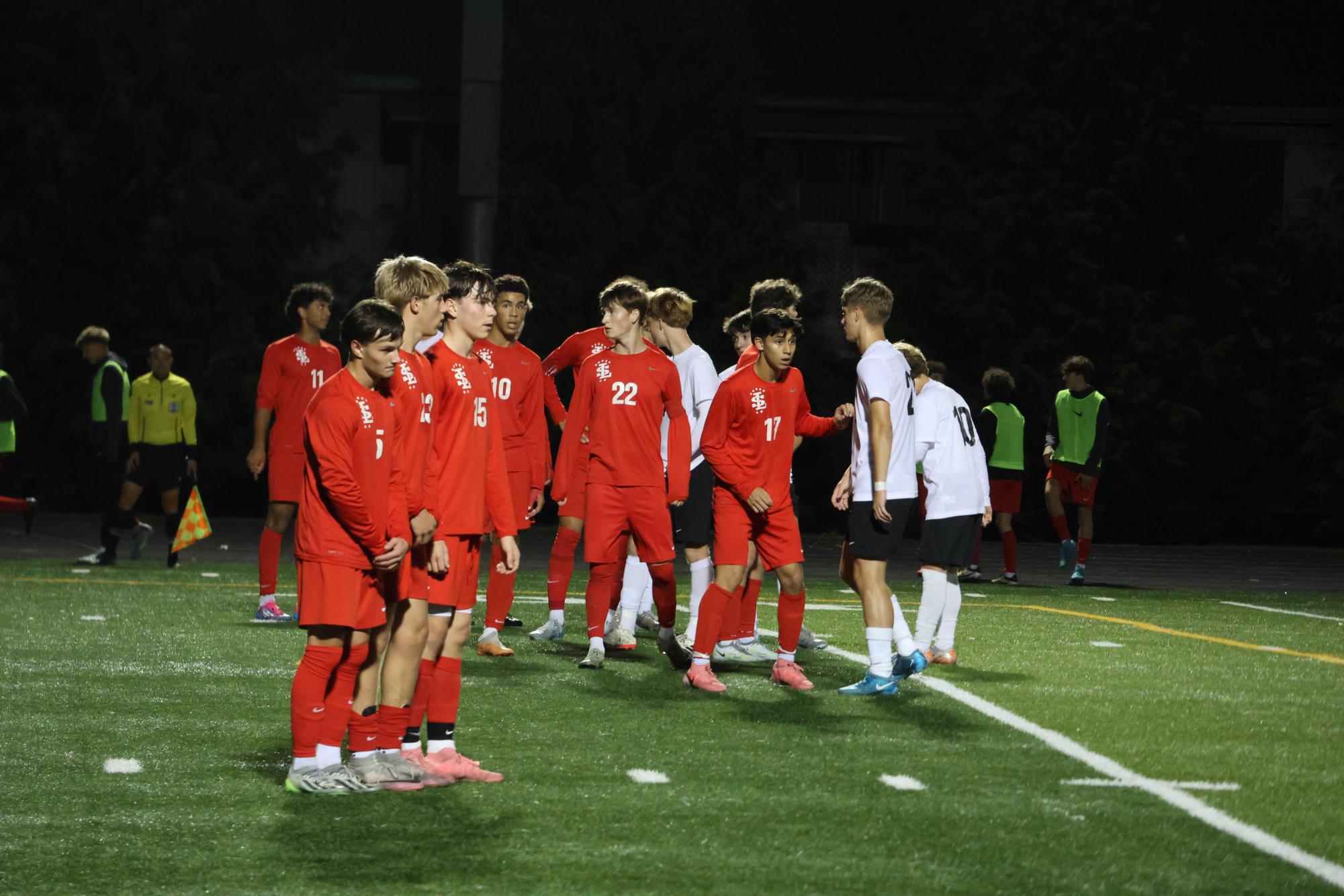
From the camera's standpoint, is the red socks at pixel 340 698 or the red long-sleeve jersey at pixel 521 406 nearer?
the red socks at pixel 340 698

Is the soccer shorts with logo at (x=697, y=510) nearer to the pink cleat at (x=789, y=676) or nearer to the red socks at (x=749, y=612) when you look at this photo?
the red socks at (x=749, y=612)

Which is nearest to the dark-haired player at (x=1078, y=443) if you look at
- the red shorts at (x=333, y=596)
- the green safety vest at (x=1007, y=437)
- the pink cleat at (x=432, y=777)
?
the green safety vest at (x=1007, y=437)

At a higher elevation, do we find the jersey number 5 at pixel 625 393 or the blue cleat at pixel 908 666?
the jersey number 5 at pixel 625 393

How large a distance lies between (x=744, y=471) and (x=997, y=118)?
18430mm

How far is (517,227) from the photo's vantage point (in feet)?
85.6

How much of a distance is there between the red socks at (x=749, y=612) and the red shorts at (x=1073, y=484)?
7.65 m

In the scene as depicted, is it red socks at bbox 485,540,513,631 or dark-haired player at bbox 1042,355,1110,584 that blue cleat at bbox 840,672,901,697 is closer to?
red socks at bbox 485,540,513,631

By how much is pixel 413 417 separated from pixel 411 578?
0.60 m

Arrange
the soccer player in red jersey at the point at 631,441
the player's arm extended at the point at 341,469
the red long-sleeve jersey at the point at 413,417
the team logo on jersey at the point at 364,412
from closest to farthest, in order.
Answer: the player's arm extended at the point at 341,469, the team logo on jersey at the point at 364,412, the red long-sleeve jersey at the point at 413,417, the soccer player in red jersey at the point at 631,441

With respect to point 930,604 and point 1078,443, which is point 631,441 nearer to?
point 930,604

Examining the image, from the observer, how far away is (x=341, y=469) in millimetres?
5871

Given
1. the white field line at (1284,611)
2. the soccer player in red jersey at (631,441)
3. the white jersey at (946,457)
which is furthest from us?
the white field line at (1284,611)

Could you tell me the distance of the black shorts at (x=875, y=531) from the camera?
8445 mm

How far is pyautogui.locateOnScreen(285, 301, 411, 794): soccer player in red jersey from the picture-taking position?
5918mm
